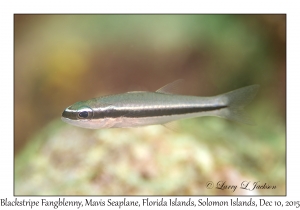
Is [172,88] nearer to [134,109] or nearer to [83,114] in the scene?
[134,109]

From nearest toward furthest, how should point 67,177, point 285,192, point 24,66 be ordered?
1. point 67,177
2. point 285,192
3. point 24,66

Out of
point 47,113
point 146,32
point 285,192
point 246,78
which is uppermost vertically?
Result: point 146,32

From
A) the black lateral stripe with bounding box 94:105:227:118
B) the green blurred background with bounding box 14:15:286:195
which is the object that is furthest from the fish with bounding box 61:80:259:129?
the green blurred background with bounding box 14:15:286:195

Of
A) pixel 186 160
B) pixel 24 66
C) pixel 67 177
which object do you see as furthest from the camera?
pixel 24 66

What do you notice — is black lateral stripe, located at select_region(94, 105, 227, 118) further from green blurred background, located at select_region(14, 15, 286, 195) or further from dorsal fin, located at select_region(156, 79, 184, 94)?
green blurred background, located at select_region(14, 15, 286, 195)

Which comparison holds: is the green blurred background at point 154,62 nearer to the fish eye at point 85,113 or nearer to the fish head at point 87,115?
the fish head at point 87,115

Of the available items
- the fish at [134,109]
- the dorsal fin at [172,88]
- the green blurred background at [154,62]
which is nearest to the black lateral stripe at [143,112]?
the fish at [134,109]

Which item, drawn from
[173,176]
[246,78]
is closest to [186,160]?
[173,176]

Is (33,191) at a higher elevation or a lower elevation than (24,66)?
lower
